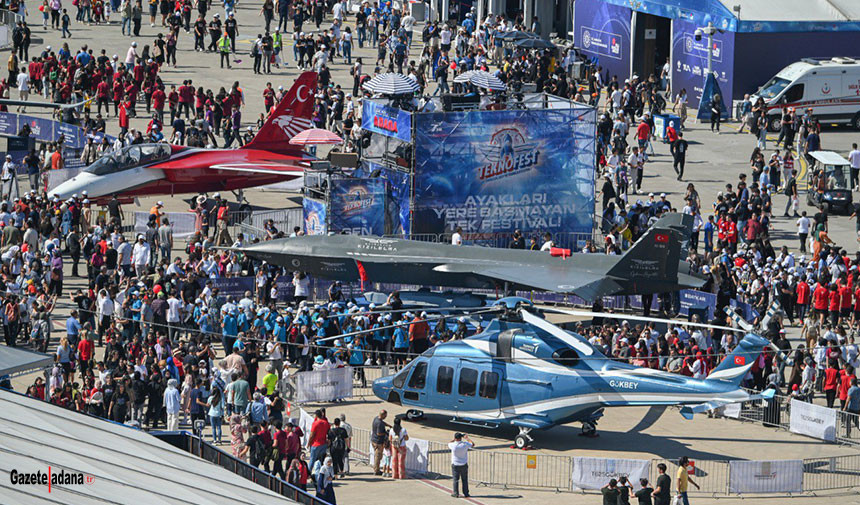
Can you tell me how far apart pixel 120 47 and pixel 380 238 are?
28994 mm

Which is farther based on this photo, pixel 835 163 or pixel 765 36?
pixel 765 36

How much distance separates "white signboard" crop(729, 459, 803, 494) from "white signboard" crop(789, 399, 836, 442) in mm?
2958

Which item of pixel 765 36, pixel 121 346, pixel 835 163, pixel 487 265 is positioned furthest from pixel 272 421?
pixel 765 36

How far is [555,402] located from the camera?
27688mm

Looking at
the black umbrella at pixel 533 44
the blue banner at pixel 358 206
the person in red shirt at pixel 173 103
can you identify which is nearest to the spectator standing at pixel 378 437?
the blue banner at pixel 358 206

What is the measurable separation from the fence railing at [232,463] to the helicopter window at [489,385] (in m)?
6.29

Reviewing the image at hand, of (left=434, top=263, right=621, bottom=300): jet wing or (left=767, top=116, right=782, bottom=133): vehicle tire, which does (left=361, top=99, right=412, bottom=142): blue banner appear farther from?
(left=767, top=116, right=782, bottom=133): vehicle tire

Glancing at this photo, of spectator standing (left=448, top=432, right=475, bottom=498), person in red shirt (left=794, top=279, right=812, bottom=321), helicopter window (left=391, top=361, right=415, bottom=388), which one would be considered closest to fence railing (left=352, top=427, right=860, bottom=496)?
spectator standing (left=448, top=432, right=475, bottom=498)

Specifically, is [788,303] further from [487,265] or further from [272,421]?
[272,421]

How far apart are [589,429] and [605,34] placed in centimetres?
3563

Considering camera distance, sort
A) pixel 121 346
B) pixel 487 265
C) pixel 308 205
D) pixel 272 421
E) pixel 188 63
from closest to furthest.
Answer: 1. pixel 272 421
2. pixel 121 346
3. pixel 487 265
4. pixel 308 205
5. pixel 188 63

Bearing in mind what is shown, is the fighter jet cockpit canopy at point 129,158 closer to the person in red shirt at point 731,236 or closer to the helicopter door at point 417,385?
the helicopter door at point 417,385

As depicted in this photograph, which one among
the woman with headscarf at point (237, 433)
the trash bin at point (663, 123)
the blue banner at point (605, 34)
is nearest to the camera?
the woman with headscarf at point (237, 433)

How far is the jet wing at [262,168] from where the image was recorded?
4331 cm
